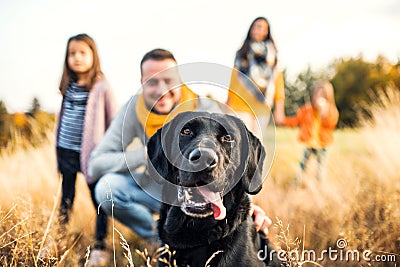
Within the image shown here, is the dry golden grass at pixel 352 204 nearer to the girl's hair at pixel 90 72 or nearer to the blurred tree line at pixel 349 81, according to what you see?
the girl's hair at pixel 90 72

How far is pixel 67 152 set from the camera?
3.78 meters

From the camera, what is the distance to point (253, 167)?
2375 mm

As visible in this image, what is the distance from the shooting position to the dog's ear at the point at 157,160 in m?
2.38

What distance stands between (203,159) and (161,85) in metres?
1.06

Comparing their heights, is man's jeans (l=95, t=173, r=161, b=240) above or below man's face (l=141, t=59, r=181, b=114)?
below

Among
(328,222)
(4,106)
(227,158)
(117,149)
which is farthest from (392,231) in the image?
(4,106)

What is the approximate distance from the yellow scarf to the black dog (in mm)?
194

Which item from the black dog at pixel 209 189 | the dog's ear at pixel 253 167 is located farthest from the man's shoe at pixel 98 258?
the dog's ear at pixel 253 167

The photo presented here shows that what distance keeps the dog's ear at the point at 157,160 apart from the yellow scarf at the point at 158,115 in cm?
17

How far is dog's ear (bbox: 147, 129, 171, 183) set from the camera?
7.79 ft

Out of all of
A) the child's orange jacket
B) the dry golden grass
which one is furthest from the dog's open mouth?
the child's orange jacket

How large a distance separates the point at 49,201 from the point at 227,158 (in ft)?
8.17

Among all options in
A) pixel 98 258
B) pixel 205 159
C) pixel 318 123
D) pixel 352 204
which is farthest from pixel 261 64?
pixel 205 159

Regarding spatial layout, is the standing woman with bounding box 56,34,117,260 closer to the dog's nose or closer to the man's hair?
the man's hair
